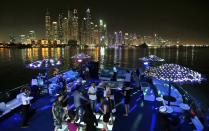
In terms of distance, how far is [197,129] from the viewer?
12492 millimetres

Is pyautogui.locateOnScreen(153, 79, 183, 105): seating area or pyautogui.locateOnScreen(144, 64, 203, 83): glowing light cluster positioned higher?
pyautogui.locateOnScreen(144, 64, 203, 83): glowing light cluster

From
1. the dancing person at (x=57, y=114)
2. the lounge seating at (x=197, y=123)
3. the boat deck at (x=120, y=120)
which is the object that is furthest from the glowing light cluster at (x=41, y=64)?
the lounge seating at (x=197, y=123)

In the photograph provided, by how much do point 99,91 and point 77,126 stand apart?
6874 mm

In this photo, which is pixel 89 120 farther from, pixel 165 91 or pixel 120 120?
pixel 165 91

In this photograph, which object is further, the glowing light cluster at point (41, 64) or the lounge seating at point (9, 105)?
the glowing light cluster at point (41, 64)

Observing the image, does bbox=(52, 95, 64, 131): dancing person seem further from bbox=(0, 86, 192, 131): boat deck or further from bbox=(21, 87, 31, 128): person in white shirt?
bbox=(21, 87, 31, 128): person in white shirt

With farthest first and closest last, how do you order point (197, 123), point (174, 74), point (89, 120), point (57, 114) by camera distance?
point (174, 74) → point (197, 123) → point (57, 114) → point (89, 120)

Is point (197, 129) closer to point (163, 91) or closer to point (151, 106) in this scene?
point (151, 106)

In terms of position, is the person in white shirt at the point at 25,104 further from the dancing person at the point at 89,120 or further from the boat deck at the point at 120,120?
the dancing person at the point at 89,120

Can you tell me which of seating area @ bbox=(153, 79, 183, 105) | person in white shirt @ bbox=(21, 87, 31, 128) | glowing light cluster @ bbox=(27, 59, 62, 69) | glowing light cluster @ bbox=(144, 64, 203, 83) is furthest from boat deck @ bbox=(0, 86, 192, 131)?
seating area @ bbox=(153, 79, 183, 105)

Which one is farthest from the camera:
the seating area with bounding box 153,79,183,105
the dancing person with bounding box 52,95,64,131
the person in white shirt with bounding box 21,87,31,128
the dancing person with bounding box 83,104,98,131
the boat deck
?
the seating area with bounding box 153,79,183,105

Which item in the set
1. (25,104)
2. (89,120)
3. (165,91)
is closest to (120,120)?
(89,120)

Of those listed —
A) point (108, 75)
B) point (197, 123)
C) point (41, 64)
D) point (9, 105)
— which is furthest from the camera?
point (108, 75)

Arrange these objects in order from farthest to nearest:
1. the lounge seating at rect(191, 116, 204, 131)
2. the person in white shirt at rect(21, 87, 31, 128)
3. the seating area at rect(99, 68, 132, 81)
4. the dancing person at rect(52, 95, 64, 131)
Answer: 1. the seating area at rect(99, 68, 132, 81)
2. the lounge seating at rect(191, 116, 204, 131)
3. the person in white shirt at rect(21, 87, 31, 128)
4. the dancing person at rect(52, 95, 64, 131)
